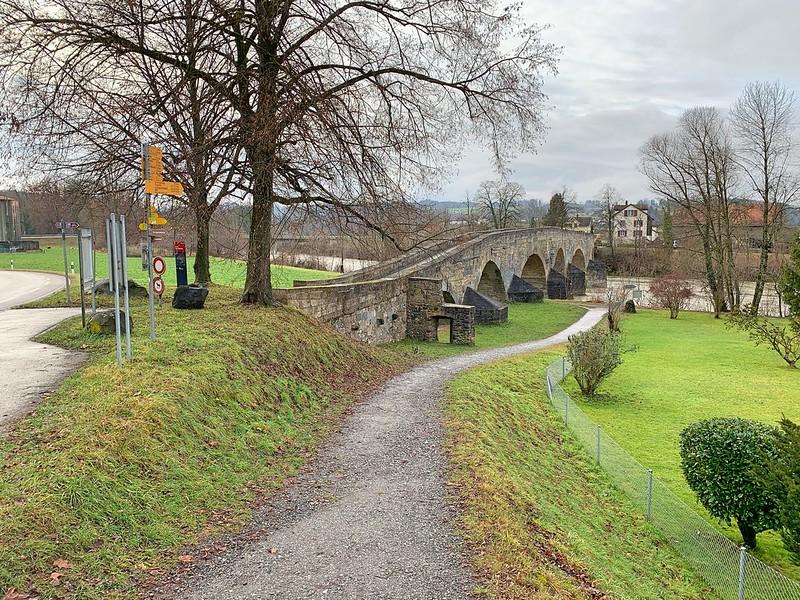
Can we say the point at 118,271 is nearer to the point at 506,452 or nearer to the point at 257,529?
the point at 257,529

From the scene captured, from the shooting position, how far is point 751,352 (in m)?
25.8

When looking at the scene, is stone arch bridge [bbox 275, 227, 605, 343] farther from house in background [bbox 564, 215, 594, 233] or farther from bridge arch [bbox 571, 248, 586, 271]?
house in background [bbox 564, 215, 594, 233]

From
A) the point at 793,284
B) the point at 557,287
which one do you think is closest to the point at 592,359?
the point at 793,284

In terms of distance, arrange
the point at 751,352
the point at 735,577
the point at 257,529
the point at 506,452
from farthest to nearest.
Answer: the point at 751,352
the point at 506,452
the point at 735,577
the point at 257,529

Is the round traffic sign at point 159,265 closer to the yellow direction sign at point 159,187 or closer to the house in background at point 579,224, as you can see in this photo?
the yellow direction sign at point 159,187

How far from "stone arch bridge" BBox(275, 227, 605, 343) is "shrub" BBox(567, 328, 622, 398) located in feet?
17.7

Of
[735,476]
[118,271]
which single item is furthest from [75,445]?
[735,476]

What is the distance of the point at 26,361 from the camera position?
9250 millimetres

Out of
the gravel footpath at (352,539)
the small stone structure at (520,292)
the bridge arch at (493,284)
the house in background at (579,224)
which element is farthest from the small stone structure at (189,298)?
the house in background at (579,224)

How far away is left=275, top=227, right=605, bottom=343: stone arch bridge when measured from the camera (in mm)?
16703

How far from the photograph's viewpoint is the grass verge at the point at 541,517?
16.7ft

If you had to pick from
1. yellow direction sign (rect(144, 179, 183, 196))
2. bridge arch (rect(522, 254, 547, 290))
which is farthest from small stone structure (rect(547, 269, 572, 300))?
yellow direction sign (rect(144, 179, 183, 196))

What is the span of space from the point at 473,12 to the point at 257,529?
1035 centimetres

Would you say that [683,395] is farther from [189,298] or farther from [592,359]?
[189,298]
